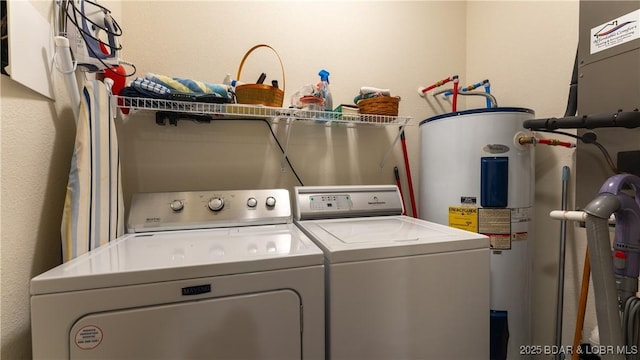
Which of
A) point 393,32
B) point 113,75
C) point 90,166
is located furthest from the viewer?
point 393,32

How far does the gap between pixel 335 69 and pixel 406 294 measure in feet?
4.66

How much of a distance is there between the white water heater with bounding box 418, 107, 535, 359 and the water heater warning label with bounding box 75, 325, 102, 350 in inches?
58.7

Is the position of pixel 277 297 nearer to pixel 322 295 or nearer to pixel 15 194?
pixel 322 295

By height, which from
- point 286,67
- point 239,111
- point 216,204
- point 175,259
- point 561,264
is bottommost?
point 561,264

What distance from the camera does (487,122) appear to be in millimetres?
1383

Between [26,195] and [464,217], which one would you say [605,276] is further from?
[26,195]

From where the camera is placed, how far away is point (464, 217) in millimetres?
1436

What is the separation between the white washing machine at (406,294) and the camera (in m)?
0.91

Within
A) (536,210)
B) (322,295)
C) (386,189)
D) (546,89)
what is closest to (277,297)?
(322,295)

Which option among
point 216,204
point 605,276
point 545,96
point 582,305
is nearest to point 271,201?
point 216,204

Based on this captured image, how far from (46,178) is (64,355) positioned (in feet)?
1.83

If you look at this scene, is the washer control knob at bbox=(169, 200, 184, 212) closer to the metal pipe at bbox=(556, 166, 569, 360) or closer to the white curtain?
the white curtain

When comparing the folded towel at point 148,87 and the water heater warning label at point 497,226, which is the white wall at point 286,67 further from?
the water heater warning label at point 497,226

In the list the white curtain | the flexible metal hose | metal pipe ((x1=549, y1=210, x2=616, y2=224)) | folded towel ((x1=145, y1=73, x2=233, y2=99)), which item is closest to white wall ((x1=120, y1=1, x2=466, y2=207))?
folded towel ((x1=145, y1=73, x2=233, y2=99))
